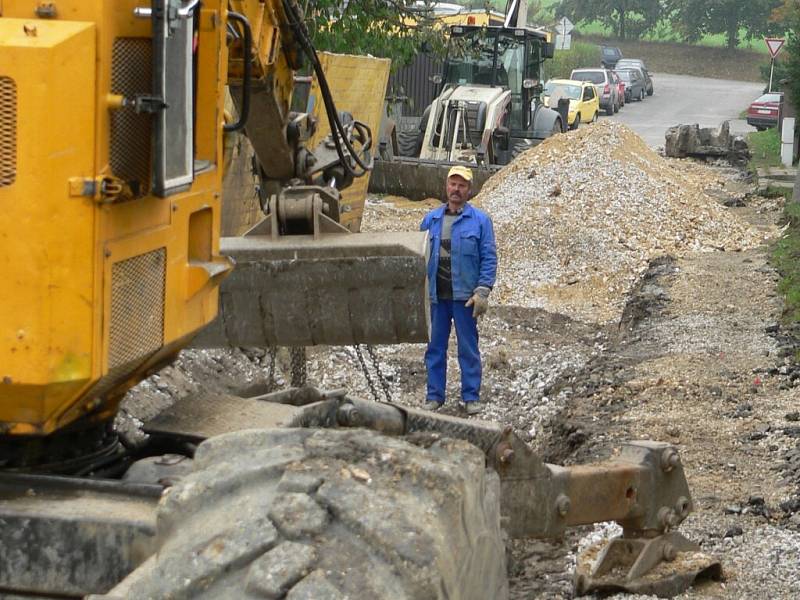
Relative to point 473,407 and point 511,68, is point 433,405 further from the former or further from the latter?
point 511,68

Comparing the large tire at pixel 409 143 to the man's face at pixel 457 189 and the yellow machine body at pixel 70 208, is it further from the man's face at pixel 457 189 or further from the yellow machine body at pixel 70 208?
the yellow machine body at pixel 70 208

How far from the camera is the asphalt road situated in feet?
142

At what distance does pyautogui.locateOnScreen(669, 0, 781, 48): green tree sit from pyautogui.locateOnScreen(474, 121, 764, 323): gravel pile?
5286 centimetres

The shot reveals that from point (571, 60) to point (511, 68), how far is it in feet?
130

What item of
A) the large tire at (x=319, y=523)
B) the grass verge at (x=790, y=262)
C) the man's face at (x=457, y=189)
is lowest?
the grass verge at (x=790, y=262)

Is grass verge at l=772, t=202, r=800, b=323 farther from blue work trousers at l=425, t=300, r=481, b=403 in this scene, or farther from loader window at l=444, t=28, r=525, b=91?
loader window at l=444, t=28, r=525, b=91

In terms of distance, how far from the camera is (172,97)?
2979 mm

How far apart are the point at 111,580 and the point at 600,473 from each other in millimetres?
2252

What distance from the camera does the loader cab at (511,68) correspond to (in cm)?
2455

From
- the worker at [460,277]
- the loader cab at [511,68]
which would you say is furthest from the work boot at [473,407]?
the loader cab at [511,68]

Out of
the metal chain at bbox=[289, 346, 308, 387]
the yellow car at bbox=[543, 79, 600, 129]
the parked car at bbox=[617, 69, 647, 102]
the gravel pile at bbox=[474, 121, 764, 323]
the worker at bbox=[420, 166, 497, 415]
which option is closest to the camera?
the metal chain at bbox=[289, 346, 308, 387]

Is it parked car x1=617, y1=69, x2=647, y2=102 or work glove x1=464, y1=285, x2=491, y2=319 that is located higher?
parked car x1=617, y1=69, x2=647, y2=102

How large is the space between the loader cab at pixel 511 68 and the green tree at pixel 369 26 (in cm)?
1098

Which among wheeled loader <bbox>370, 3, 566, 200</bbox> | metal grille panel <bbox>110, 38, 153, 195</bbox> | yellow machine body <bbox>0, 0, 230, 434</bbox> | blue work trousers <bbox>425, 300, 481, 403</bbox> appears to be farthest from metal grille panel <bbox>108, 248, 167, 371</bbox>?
wheeled loader <bbox>370, 3, 566, 200</bbox>
